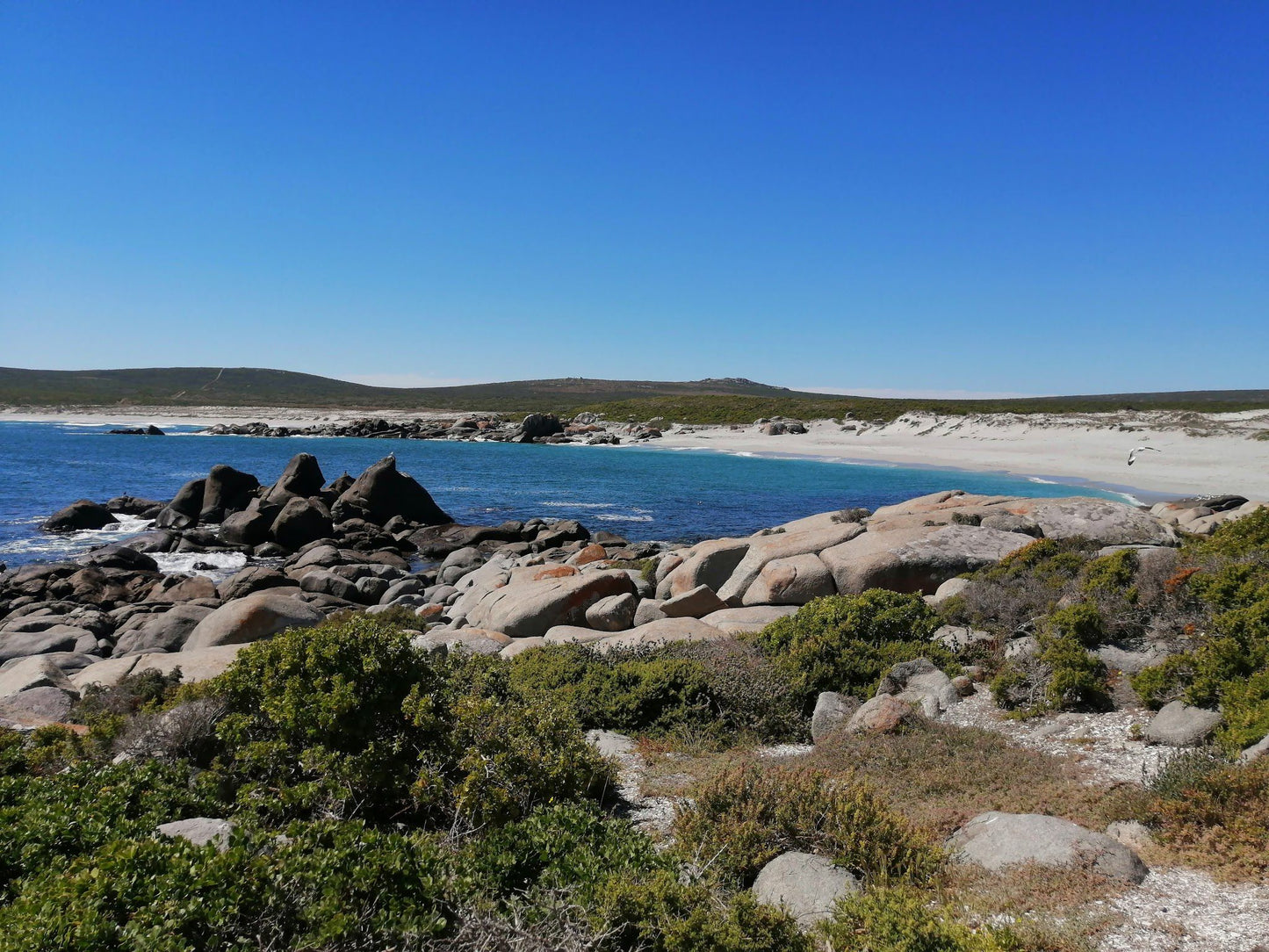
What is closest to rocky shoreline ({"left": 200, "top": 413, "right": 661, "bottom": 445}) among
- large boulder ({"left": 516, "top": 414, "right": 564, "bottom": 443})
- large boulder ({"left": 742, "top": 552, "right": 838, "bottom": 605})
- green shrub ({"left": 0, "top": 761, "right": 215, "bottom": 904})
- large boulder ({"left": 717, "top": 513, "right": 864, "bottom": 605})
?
large boulder ({"left": 516, "top": 414, "right": 564, "bottom": 443})

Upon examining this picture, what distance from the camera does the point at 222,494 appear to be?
116ft

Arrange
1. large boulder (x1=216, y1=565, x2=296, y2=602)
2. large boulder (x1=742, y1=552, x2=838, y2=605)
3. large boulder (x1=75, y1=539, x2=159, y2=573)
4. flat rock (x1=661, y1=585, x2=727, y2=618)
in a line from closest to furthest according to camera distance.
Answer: flat rock (x1=661, y1=585, x2=727, y2=618) < large boulder (x1=742, y1=552, x2=838, y2=605) < large boulder (x1=216, y1=565, x2=296, y2=602) < large boulder (x1=75, y1=539, x2=159, y2=573)

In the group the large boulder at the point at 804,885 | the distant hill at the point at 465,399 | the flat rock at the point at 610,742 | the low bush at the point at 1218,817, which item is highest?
the distant hill at the point at 465,399

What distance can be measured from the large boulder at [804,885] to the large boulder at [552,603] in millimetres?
8998

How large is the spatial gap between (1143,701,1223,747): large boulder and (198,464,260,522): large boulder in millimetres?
36397

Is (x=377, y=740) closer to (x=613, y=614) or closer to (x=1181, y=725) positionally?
(x=1181, y=725)

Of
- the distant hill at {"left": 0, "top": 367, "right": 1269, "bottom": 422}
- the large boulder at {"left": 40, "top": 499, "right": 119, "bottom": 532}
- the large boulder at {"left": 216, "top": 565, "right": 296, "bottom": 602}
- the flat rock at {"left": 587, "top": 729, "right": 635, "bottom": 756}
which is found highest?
the distant hill at {"left": 0, "top": 367, "right": 1269, "bottom": 422}

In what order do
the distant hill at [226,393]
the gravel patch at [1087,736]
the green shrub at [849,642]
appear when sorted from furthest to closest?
1. the distant hill at [226,393]
2. the green shrub at [849,642]
3. the gravel patch at [1087,736]

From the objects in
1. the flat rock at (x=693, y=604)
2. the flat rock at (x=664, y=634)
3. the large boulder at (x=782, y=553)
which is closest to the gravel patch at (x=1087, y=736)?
the flat rock at (x=664, y=634)

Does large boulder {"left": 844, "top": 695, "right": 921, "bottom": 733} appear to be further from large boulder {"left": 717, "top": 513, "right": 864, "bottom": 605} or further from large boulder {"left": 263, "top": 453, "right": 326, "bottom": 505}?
large boulder {"left": 263, "top": 453, "right": 326, "bottom": 505}

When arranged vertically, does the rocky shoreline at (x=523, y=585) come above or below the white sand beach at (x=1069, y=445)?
below

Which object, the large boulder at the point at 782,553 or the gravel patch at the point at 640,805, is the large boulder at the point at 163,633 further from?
the gravel patch at the point at 640,805

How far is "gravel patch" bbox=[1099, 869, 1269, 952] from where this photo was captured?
14.4ft

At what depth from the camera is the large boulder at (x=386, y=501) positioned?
1377 inches
